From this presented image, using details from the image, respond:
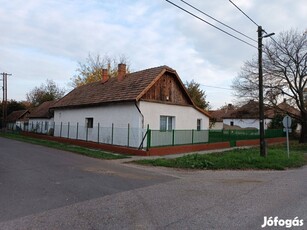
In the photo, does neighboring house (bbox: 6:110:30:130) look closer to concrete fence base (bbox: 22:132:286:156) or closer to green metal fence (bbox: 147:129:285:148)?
concrete fence base (bbox: 22:132:286:156)

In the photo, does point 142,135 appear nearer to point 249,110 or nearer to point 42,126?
point 249,110

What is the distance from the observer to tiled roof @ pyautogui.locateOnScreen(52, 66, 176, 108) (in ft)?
66.8

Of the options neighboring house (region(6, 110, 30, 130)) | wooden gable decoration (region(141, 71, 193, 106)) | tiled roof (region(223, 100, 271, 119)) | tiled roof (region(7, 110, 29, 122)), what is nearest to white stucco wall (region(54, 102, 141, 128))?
wooden gable decoration (region(141, 71, 193, 106))

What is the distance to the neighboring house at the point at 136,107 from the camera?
19.9m

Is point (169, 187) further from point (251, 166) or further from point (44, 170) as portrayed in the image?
point (251, 166)

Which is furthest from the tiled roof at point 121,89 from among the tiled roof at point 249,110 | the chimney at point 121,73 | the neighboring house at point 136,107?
the tiled roof at point 249,110

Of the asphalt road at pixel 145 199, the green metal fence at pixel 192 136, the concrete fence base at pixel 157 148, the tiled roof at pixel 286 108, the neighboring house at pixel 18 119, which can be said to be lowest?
the asphalt road at pixel 145 199

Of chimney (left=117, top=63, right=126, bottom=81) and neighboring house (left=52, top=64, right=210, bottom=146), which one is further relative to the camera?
chimney (left=117, top=63, right=126, bottom=81)

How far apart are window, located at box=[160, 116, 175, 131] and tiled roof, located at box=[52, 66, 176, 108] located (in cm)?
297

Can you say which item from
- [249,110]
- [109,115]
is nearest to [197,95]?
[249,110]

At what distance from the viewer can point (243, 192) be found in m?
8.29

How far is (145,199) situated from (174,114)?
15644 millimetres

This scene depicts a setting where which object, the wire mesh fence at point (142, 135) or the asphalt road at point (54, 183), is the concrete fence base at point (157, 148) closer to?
the wire mesh fence at point (142, 135)

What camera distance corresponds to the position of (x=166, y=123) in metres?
22.2
